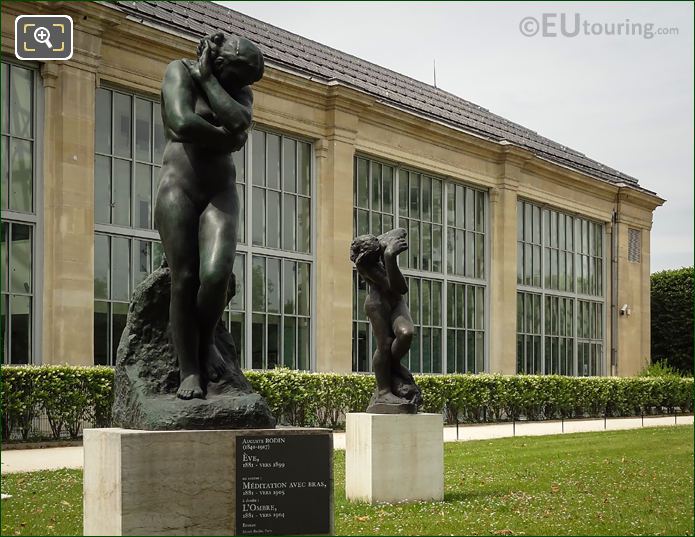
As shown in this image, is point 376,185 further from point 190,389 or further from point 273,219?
point 190,389

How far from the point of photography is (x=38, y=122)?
23906mm

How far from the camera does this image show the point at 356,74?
121 ft

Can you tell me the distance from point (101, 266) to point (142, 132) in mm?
3512

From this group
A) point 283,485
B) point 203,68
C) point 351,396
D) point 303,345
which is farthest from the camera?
point 303,345

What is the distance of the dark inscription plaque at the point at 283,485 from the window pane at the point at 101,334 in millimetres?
17402

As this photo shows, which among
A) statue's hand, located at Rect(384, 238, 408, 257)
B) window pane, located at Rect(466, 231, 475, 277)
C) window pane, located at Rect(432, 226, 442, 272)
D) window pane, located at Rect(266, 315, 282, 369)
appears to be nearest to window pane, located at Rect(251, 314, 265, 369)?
window pane, located at Rect(266, 315, 282, 369)

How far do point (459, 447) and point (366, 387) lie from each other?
6920mm

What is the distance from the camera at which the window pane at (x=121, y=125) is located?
25.8m

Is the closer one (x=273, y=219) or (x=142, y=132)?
(x=142, y=132)

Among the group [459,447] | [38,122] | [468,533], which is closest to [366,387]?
[459,447]

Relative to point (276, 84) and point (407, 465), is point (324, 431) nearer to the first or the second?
point (407, 465)

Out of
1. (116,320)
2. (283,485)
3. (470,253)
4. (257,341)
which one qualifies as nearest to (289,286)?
(257,341)

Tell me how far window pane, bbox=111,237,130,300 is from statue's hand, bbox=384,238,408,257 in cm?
1312

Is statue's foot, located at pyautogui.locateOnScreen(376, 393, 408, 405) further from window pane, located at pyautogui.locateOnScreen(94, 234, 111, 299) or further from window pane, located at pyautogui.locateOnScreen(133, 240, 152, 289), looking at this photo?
window pane, located at pyautogui.locateOnScreen(133, 240, 152, 289)
